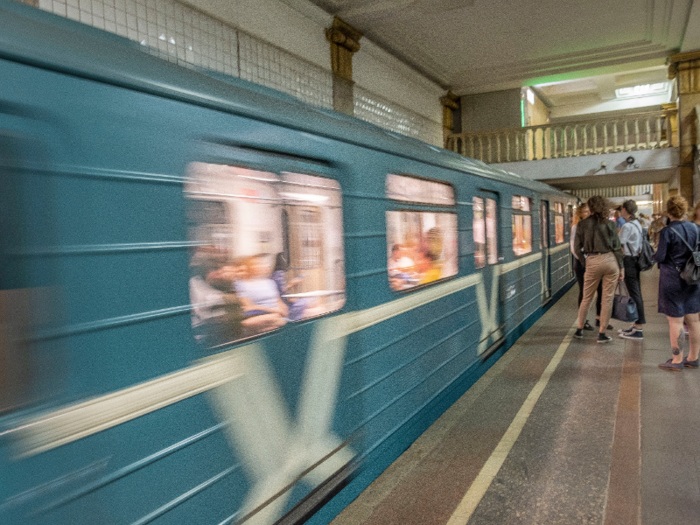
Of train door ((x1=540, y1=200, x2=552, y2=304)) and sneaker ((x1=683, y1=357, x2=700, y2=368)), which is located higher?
train door ((x1=540, y1=200, x2=552, y2=304))

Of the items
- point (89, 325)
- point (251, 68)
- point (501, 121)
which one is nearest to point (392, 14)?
point (251, 68)

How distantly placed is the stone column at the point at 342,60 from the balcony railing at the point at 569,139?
Answer: 650 cm

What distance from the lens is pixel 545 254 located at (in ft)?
29.2

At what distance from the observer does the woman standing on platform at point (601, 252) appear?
20.6 ft

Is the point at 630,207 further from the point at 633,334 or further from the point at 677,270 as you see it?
the point at 677,270

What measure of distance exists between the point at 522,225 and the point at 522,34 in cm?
662

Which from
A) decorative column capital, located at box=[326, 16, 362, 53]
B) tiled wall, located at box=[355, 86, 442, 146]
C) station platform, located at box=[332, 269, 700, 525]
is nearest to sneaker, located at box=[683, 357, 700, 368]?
station platform, located at box=[332, 269, 700, 525]

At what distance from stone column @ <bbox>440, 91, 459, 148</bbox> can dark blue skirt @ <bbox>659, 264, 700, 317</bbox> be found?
11.9 meters

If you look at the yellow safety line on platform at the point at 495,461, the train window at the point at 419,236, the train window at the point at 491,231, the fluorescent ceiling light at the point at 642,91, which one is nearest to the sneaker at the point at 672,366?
the yellow safety line on platform at the point at 495,461

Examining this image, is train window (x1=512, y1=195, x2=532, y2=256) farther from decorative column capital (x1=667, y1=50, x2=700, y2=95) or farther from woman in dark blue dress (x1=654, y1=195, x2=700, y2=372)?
decorative column capital (x1=667, y1=50, x2=700, y2=95)

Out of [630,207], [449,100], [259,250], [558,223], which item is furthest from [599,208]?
[449,100]

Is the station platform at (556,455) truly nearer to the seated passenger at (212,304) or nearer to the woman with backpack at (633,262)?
the woman with backpack at (633,262)

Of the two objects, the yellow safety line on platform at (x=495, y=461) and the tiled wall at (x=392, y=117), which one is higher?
the tiled wall at (x=392, y=117)

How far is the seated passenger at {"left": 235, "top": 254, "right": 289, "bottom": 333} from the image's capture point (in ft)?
7.40
